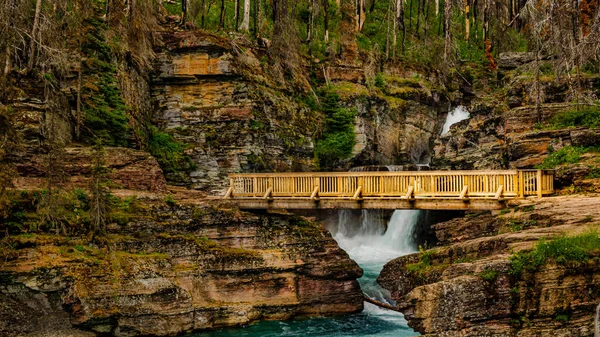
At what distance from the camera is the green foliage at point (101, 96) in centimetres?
2281

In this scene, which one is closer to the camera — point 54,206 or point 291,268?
point 54,206

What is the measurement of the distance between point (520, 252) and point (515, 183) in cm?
523

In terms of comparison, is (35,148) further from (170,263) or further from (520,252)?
(520,252)

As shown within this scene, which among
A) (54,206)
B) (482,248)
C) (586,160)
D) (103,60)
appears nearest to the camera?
(482,248)

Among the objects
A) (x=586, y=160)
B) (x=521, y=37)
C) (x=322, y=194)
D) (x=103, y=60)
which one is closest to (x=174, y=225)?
(x=322, y=194)

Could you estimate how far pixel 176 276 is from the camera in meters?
17.8

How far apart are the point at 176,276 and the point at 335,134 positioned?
60.2 feet

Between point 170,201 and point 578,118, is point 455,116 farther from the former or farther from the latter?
point 170,201

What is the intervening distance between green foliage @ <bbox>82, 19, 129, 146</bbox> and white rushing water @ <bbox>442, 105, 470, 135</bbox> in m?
23.8

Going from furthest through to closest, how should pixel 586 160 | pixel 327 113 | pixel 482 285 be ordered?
pixel 327 113
pixel 586 160
pixel 482 285

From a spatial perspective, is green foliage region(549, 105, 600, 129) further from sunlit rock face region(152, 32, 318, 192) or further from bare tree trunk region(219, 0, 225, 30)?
bare tree trunk region(219, 0, 225, 30)

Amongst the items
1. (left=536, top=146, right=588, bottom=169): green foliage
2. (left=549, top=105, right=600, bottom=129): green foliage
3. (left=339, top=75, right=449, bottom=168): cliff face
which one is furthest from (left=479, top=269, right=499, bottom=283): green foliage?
(left=339, top=75, right=449, bottom=168): cliff face

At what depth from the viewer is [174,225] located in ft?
62.1

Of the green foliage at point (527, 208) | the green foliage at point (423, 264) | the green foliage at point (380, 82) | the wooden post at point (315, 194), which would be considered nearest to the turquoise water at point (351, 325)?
the green foliage at point (423, 264)
